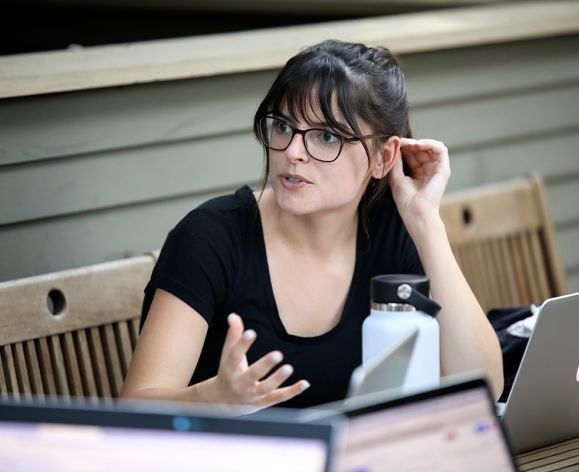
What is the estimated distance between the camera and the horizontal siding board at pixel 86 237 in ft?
7.79

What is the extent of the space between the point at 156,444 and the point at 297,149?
101 cm

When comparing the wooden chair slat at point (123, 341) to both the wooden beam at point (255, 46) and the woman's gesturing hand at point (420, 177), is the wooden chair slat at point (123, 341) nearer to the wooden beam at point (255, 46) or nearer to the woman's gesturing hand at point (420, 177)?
the wooden beam at point (255, 46)

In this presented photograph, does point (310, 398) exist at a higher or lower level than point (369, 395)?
lower

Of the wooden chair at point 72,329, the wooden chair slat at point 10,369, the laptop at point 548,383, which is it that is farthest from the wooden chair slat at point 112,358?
the laptop at point 548,383

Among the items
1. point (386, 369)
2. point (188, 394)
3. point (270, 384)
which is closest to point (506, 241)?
point (188, 394)

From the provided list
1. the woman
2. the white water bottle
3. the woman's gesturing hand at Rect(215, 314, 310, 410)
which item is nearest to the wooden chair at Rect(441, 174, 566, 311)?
the woman

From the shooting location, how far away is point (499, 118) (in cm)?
314

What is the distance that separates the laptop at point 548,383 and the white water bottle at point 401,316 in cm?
18

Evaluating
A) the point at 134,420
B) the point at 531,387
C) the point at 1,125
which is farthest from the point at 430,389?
the point at 1,125

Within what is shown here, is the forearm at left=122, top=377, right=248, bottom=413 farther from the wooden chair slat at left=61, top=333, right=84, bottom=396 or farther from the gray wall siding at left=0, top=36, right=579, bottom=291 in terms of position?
the gray wall siding at left=0, top=36, right=579, bottom=291

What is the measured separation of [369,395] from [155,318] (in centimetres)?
79

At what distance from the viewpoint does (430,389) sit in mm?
1049

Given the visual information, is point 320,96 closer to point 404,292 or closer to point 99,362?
point 404,292

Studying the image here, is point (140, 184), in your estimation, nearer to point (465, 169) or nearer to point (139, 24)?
point (139, 24)
